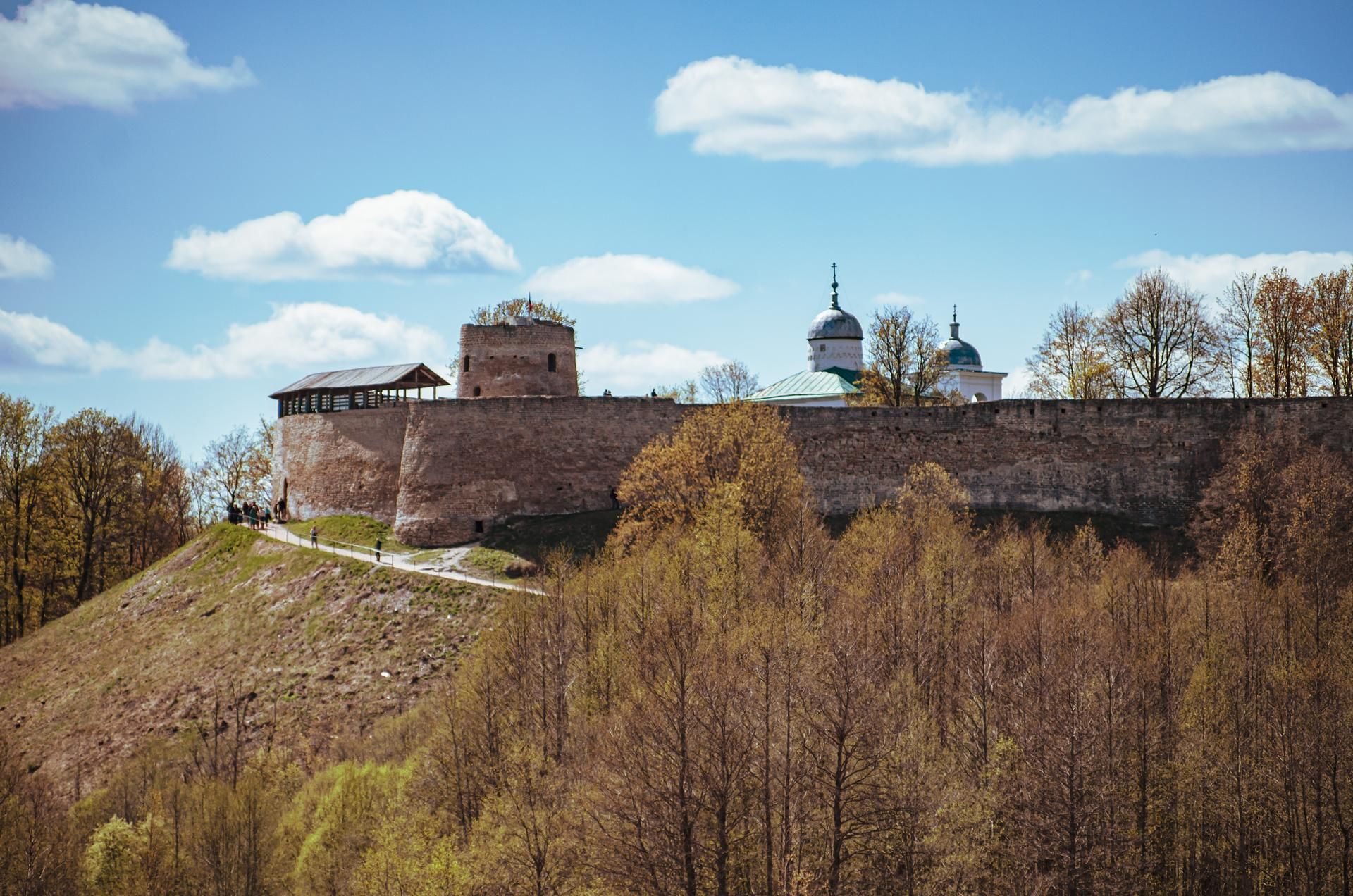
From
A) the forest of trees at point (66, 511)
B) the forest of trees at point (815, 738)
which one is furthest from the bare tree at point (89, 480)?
the forest of trees at point (815, 738)

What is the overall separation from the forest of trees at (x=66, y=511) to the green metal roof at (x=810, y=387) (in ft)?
95.8

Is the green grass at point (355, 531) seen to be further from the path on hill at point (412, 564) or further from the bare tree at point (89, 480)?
the bare tree at point (89, 480)

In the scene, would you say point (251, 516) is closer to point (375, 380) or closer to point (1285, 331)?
point (375, 380)

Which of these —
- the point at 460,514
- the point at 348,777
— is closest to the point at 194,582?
the point at 460,514

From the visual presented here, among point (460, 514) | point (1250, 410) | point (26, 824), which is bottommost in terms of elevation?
point (26, 824)

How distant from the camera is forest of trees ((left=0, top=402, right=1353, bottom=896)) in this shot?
24.5 metres

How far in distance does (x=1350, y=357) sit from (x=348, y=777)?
38.6 meters

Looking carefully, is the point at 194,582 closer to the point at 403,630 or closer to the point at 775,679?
the point at 403,630

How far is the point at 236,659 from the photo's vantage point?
41.6 metres

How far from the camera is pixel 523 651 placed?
31.3m

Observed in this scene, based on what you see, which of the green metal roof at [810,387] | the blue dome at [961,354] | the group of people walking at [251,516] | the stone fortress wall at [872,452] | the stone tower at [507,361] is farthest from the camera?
the blue dome at [961,354]

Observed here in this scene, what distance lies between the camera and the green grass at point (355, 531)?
4516 centimetres

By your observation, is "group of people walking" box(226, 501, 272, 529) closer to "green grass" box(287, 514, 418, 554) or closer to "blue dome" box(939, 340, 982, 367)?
"green grass" box(287, 514, 418, 554)

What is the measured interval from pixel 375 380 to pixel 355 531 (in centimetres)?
607
